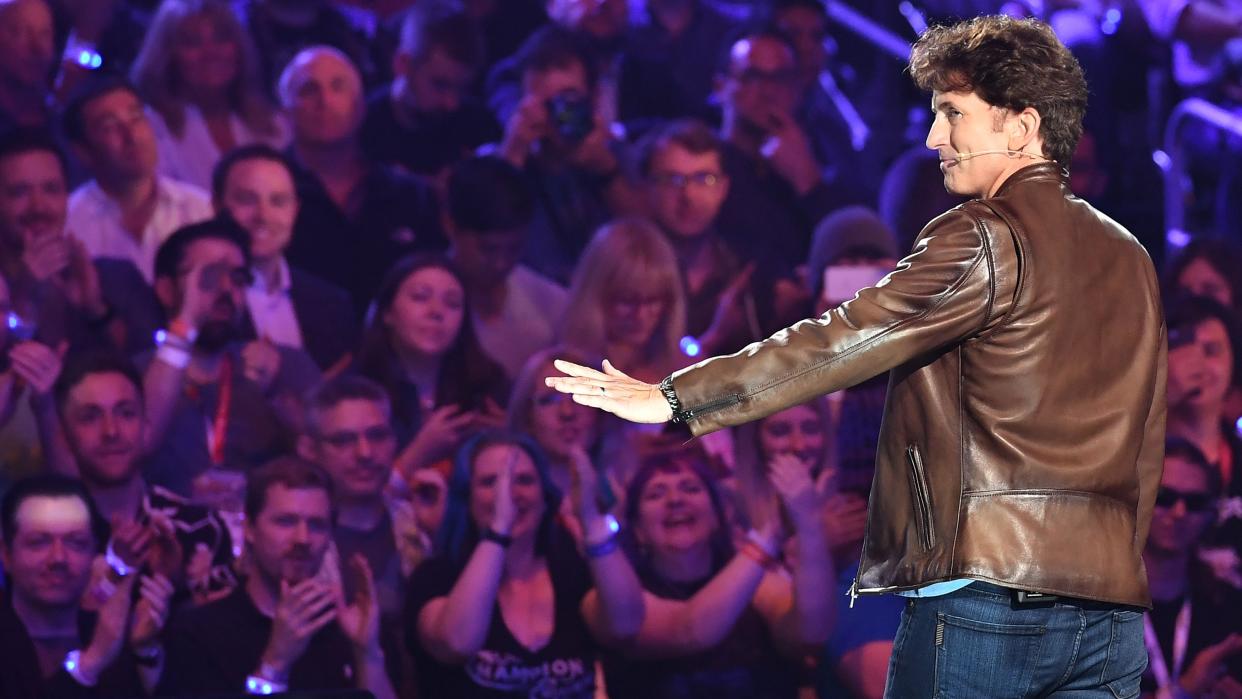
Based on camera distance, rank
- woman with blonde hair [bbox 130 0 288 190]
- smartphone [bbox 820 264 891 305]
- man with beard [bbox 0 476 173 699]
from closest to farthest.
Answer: man with beard [bbox 0 476 173 699], woman with blonde hair [bbox 130 0 288 190], smartphone [bbox 820 264 891 305]

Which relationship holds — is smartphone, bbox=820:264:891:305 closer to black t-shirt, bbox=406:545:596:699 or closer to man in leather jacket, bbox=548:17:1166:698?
black t-shirt, bbox=406:545:596:699

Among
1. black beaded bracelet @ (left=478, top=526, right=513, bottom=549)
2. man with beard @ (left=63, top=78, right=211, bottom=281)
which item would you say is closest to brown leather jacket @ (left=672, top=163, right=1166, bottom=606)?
black beaded bracelet @ (left=478, top=526, right=513, bottom=549)

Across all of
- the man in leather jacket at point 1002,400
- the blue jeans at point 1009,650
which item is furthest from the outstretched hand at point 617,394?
the blue jeans at point 1009,650

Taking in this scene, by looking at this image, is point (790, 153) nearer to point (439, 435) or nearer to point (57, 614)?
point (439, 435)

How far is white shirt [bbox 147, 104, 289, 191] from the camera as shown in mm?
3975

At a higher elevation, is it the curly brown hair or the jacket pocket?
the curly brown hair

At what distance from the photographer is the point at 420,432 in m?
4.04

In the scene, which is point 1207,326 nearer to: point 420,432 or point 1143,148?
point 1143,148

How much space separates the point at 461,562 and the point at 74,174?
1594 mm

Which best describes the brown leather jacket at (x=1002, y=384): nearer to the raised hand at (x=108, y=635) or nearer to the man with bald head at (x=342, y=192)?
the man with bald head at (x=342, y=192)

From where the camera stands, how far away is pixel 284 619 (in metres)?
3.90

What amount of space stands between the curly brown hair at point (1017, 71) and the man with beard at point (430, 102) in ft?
8.49

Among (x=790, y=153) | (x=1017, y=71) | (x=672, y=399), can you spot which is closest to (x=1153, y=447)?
(x=1017, y=71)

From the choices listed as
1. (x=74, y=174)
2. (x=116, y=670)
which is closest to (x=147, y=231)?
(x=74, y=174)
